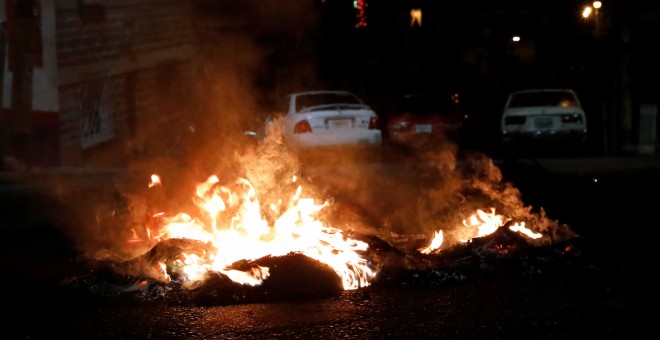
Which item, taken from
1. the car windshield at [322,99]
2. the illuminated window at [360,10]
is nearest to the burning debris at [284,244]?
the car windshield at [322,99]

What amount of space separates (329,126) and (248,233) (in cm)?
901

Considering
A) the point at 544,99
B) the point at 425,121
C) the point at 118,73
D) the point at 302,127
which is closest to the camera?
the point at 302,127

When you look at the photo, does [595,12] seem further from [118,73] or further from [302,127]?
[118,73]

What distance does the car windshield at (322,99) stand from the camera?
16800mm

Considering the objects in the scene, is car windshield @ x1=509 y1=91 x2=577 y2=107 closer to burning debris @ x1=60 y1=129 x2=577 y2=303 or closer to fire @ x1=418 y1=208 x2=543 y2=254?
burning debris @ x1=60 y1=129 x2=577 y2=303

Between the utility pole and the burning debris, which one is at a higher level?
the utility pole

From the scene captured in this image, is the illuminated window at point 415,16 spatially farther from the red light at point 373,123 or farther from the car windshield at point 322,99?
the red light at point 373,123

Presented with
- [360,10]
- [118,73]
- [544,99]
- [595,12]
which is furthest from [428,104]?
[595,12]

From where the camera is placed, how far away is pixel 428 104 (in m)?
19.2

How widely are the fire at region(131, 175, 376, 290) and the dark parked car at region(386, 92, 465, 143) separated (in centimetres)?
1115

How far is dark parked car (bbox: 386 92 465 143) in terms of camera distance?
18.5 meters

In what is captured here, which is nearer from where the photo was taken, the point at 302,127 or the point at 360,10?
the point at 302,127

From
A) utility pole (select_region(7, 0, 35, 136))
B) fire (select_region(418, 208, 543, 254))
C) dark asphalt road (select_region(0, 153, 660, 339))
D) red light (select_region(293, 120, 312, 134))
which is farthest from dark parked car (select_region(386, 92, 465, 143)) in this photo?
fire (select_region(418, 208, 543, 254))

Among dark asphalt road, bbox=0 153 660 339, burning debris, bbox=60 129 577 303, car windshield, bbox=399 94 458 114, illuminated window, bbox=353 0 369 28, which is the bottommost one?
dark asphalt road, bbox=0 153 660 339
